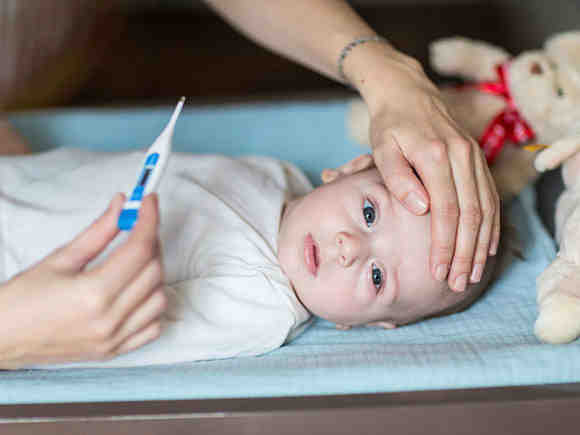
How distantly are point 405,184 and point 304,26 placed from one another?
0.50 m

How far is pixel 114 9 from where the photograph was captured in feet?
10.7

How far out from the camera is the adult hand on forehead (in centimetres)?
92

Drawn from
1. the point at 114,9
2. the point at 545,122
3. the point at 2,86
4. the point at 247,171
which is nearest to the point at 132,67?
the point at 114,9

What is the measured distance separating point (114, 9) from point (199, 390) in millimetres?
2881

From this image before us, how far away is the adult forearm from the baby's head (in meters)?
0.29

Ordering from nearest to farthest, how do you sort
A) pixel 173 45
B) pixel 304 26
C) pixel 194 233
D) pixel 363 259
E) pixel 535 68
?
pixel 363 259
pixel 194 233
pixel 304 26
pixel 535 68
pixel 173 45

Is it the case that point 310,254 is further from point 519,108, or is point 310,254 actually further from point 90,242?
point 519,108

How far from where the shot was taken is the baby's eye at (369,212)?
1.06 metres

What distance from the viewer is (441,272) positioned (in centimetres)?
94

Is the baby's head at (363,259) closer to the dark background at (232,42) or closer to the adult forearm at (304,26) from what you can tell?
the adult forearm at (304,26)

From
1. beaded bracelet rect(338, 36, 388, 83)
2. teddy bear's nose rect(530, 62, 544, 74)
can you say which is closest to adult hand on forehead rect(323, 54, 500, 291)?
beaded bracelet rect(338, 36, 388, 83)

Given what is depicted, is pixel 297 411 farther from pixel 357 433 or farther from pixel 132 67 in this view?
pixel 132 67

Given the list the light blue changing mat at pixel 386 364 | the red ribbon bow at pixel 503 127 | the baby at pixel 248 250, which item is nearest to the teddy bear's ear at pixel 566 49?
the red ribbon bow at pixel 503 127

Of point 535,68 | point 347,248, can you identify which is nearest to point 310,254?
point 347,248
